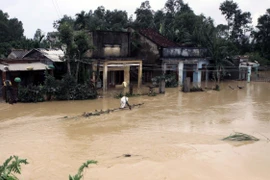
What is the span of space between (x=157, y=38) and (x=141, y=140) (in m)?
19.6

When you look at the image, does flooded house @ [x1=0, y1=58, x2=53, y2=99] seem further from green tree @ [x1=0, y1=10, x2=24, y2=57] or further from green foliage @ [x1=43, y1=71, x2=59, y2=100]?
green tree @ [x1=0, y1=10, x2=24, y2=57]

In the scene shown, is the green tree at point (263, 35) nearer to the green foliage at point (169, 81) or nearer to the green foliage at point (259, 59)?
the green foliage at point (259, 59)

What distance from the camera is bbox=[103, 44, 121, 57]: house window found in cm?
2607

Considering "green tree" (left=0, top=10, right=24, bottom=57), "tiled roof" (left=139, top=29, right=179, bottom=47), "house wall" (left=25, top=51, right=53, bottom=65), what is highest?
"green tree" (left=0, top=10, right=24, bottom=57)

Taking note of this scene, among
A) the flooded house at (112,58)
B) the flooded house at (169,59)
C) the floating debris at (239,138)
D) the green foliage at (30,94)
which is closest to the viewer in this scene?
the floating debris at (239,138)

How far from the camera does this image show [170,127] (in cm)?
1353

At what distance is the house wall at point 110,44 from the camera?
25.4 m

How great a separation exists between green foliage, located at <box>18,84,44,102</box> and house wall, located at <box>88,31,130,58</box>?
7.46 m

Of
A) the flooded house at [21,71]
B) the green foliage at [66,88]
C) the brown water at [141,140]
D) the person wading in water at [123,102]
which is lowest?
the brown water at [141,140]

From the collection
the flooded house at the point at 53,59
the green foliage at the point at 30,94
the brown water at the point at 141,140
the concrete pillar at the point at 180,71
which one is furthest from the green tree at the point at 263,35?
the green foliage at the point at 30,94

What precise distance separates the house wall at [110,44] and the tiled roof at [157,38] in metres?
2.49

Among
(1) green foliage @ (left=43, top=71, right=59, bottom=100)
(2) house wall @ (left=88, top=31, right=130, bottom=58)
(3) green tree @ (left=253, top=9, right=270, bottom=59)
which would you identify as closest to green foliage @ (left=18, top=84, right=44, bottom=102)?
(1) green foliage @ (left=43, top=71, right=59, bottom=100)

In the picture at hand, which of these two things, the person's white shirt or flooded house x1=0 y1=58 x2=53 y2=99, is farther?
flooded house x1=0 y1=58 x2=53 y2=99

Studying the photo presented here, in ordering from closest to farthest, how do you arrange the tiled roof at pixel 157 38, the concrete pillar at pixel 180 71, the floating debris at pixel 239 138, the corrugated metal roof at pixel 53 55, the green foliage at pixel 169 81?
1. the floating debris at pixel 239 138
2. the corrugated metal roof at pixel 53 55
3. the green foliage at pixel 169 81
4. the concrete pillar at pixel 180 71
5. the tiled roof at pixel 157 38
